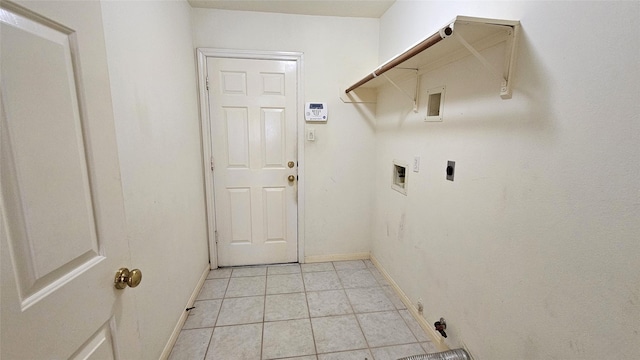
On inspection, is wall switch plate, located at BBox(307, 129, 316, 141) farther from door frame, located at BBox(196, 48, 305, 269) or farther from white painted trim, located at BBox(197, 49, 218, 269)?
white painted trim, located at BBox(197, 49, 218, 269)

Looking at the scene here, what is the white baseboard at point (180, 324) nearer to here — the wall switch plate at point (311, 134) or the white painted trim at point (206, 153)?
the white painted trim at point (206, 153)

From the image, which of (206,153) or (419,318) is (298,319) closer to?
(419,318)

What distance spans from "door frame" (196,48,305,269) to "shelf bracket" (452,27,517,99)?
1.60m

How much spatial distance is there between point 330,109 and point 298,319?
1.82 metres

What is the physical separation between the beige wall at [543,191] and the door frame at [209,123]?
120 cm

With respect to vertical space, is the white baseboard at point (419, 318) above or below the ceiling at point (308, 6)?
below

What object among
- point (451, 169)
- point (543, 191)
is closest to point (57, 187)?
point (543, 191)

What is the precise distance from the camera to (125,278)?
28.4 inches

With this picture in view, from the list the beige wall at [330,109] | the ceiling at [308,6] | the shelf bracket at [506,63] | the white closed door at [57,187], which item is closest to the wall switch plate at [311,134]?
the beige wall at [330,109]

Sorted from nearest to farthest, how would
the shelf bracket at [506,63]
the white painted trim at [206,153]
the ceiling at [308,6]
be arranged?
the shelf bracket at [506,63] < the ceiling at [308,6] < the white painted trim at [206,153]

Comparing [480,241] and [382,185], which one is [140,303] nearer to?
[480,241]

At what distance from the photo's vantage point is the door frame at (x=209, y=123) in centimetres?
233

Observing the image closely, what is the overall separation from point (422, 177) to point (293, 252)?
1.56 metres

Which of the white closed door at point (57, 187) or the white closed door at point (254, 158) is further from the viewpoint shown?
the white closed door at point (254, 158)
